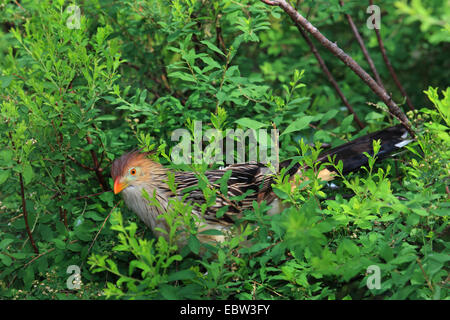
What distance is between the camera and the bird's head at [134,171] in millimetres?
2754

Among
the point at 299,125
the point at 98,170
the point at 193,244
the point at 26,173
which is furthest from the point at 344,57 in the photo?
the point at 26,173

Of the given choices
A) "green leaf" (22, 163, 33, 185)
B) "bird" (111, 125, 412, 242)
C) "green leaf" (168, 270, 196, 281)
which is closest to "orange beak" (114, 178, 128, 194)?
"bird" (111, 125, 412, 242)

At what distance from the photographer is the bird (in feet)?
8.95

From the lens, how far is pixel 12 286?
8.54 feet

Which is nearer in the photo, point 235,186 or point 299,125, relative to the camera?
point 299,125

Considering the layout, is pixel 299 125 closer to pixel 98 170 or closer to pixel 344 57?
pixel 344 57

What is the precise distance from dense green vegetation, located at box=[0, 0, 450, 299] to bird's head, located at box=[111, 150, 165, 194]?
8 cm

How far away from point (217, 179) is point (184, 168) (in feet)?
2.05

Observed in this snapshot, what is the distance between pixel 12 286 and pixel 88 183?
86cm

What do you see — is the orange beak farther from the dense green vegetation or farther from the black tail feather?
the black tail feather

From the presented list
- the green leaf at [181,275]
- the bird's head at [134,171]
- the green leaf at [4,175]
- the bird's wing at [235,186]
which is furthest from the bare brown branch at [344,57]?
the green leaf at [4,175]

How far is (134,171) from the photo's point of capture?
2807 mm
